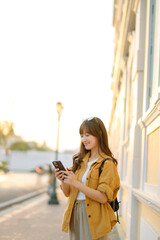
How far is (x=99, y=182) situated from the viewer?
3.08m

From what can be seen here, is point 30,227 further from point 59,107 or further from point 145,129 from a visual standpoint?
point 59,107

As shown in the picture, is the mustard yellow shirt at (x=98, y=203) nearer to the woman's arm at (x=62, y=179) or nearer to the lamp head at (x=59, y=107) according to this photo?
the woman's arm at (x=62, y=179)

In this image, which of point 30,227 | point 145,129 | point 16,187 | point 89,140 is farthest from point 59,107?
point 89,140

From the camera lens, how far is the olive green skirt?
3100 millimetres

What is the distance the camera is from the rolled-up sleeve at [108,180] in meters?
3.04

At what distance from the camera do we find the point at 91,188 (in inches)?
120

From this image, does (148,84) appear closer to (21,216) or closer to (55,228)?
(55,228)

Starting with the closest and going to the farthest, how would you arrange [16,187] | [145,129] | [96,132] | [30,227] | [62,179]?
1. [62,179]
2. [96,132]
3. [145,129]
4. [30,227]
5. [16,187]

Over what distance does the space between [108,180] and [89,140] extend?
46cm

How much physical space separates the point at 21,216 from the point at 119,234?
4.15m

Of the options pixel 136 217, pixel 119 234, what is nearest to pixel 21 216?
pixel 119 234

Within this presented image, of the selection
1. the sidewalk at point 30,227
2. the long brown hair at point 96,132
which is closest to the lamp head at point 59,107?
the sidewalk at point 30,227

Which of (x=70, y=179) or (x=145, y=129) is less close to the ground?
(x=145, y=129)

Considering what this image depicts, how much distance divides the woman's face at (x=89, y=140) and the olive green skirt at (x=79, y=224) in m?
0.53
